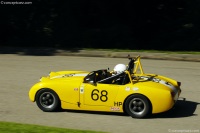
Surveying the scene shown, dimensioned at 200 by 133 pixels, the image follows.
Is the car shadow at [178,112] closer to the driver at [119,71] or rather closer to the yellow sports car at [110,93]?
the yellow sports car at [110,93]

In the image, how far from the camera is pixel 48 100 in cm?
1102

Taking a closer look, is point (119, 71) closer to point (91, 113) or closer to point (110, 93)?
point (110, 93)

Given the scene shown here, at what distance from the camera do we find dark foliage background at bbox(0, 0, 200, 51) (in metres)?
26.0

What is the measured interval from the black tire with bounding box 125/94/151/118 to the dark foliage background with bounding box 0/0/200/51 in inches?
588

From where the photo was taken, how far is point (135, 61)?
467 inches

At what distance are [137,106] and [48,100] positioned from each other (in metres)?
2.29

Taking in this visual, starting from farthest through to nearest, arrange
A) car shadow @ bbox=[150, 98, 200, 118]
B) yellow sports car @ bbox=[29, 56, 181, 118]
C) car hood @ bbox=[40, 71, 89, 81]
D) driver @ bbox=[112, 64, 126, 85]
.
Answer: car hood @ bbox=[40, 71, 89, 81] < car shadow @ bbox=[150, 98, 200, 118] < driver @ bbox=[112, 64, 126, 85] < yellow sports car @ bbox=[29, 56, 181, 118]

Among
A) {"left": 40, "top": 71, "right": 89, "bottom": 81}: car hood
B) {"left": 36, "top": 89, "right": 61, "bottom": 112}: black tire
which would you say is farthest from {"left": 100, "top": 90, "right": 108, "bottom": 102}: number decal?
{"left": 36, "top": 89, "right": 61, "bottom": 112}: black tire

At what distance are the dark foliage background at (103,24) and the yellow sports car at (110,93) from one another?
14.4m

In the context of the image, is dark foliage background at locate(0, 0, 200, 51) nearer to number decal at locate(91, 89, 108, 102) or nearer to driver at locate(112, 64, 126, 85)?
driver at locate(112, 64, 126, 85)

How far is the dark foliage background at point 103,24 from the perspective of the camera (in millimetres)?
25969

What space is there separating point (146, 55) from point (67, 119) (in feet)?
31.5

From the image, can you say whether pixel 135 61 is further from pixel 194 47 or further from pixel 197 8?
pixel 197 8

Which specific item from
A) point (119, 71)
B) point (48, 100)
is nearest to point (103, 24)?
point (119, 71)
